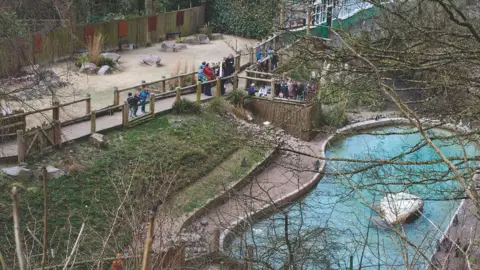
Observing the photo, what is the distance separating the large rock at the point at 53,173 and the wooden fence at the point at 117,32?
420cm

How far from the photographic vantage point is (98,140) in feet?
57.8

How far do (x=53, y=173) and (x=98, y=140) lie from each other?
86.1 inches

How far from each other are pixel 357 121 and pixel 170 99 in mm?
7074

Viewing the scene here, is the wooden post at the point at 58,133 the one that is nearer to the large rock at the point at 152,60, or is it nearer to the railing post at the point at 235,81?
the railing post at the point at 235,81

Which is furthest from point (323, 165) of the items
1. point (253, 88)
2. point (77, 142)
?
point (77, 142)

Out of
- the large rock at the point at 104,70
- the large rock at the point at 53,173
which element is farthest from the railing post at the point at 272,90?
the large rock at the point at 53,173

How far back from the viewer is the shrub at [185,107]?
21109 millimetres

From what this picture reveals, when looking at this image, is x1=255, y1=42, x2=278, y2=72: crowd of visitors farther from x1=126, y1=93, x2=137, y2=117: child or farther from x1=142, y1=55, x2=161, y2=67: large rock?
x1=126, y1=93, x2=137, y2=117: child

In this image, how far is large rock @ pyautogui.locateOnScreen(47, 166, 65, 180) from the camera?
15.6 m

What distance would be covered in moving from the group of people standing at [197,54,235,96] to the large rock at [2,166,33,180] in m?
8.55

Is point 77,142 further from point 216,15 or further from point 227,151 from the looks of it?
point 216,15

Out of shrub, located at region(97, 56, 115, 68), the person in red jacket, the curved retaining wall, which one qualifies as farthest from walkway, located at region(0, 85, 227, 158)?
the curved retaining wall

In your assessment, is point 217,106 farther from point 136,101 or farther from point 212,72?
point 136,101

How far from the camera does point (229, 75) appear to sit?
24.2m
